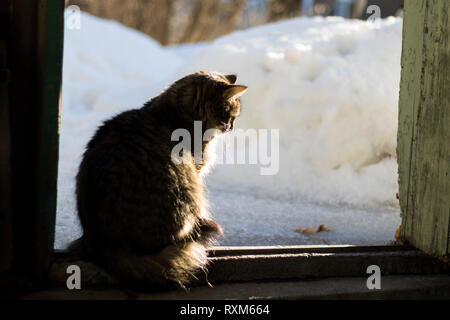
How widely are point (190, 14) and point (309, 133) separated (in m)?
11.1

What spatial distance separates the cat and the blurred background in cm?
1036

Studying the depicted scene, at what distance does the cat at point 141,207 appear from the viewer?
201cm

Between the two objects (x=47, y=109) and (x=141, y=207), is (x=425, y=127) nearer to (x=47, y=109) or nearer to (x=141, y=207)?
(x=141, y=207)

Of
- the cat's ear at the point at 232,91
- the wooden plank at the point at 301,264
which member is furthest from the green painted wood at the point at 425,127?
the cat's ear at the point at 232,91

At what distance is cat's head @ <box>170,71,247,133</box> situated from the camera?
8.50ft

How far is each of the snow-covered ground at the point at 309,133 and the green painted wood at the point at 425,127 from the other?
62cm

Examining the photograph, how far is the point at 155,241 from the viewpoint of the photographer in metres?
2.07

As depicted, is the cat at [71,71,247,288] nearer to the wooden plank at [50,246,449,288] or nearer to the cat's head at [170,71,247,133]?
the wooden plank at [50,246,449,288]

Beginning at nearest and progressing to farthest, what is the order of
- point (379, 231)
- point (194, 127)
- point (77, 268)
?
1. point (77, 268)
2. point (194, 127)
3. point (379, 231)

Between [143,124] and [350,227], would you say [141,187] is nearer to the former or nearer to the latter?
[143,124]

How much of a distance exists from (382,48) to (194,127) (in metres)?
2.88

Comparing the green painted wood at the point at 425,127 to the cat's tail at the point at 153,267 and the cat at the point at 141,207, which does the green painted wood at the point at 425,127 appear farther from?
the cat's tail at the point at 153,267

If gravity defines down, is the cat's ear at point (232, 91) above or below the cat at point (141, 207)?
above
